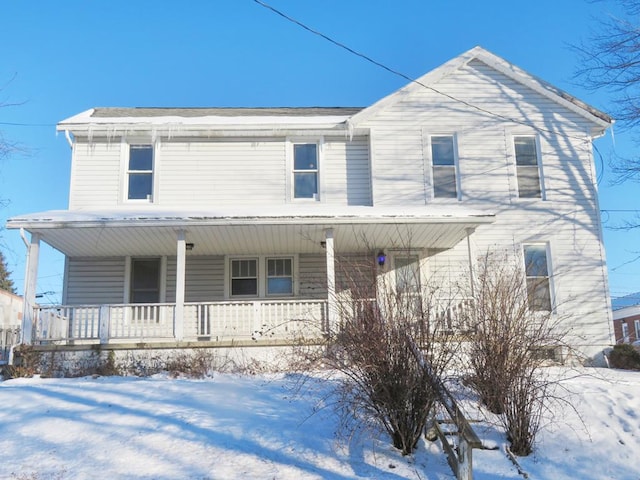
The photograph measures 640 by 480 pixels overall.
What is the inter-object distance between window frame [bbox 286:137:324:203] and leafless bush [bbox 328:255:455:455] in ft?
26.3

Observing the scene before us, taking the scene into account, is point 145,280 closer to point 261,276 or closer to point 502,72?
point 261,276

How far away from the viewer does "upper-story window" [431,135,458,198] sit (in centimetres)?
1355

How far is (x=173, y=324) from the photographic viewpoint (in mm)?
11125

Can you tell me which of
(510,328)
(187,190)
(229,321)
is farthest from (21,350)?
(510,328)

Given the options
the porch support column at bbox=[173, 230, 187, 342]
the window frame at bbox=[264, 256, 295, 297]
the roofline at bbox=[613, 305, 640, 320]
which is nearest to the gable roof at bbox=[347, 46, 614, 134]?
the window frame at bbox=[264, 256, 295, 297]

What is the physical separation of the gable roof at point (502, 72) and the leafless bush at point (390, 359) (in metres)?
8.75

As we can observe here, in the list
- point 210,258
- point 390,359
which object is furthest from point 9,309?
point 390,359

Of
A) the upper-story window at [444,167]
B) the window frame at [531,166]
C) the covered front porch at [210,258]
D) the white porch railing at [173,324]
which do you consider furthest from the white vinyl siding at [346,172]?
the window frame at [531,166]

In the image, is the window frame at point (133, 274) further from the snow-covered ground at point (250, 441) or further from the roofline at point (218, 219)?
the snow-covered ground at point (250, 441)

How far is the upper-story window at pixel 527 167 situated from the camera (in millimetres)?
13602

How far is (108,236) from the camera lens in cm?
1149

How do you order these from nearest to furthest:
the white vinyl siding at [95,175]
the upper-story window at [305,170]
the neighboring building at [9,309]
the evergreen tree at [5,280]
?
the white vinyl siding at [95,175] < the upper-story window at [305,170] < the neighboring building at [9,309] < the evergreen tree at [5,280]

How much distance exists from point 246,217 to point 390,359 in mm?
6022

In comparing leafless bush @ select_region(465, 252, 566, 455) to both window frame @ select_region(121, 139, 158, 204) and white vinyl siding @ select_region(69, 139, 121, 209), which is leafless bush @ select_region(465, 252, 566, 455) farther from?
white vinyl siding @ select_region(69, 139, 121, 209)
